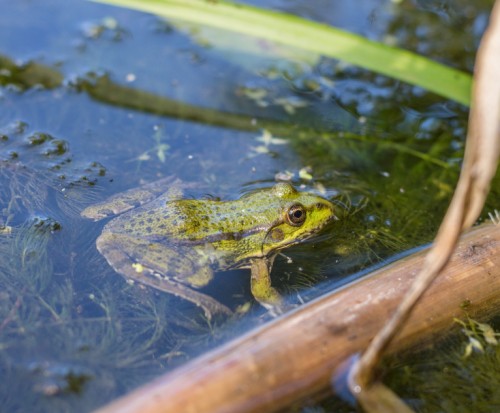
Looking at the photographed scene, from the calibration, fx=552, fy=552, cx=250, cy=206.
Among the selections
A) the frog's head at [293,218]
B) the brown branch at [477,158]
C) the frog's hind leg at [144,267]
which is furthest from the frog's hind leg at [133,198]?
the brown branch at [477,158]

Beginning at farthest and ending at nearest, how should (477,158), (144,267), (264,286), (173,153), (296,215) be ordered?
(173,153) < (296,215) < (264,286) < (144,267) < (477,158)

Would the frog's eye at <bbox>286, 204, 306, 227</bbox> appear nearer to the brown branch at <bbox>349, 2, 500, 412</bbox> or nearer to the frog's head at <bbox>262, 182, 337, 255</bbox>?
the frog's head at <bbox>262, 182, 337, 255</bbox>

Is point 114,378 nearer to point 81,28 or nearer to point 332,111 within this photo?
point 332,111

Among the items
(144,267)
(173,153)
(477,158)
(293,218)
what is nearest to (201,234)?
(144,267)

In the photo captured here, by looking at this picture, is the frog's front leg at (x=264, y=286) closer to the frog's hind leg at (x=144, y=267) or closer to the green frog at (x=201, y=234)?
the green frog at (x=201, y=234)

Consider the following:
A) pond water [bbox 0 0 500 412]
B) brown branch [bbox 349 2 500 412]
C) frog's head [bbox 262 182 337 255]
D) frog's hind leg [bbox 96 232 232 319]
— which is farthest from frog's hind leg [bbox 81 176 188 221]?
brown branch [bbox 349 2 500 412]

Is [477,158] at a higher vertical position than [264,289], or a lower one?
higher

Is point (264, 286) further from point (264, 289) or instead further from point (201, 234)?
point (201, 234)
